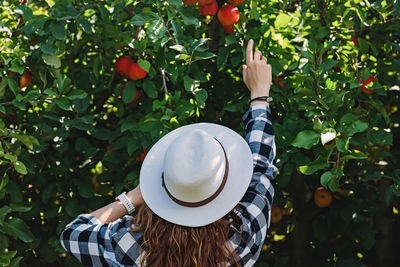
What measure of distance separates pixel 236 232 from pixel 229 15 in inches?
35.4

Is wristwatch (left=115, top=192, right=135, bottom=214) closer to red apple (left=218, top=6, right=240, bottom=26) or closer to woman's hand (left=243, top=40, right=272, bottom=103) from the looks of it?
woman's hand (left=243, top=40, right=272, bottom=103)

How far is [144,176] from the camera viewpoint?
52.8 inches

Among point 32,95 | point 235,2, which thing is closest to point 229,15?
point 235,2

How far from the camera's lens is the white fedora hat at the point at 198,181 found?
1191mm

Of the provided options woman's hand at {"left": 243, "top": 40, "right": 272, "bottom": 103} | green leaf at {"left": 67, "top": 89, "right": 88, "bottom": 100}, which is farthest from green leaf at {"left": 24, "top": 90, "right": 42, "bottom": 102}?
woman's hand at {"left": 243, "top": 40, "right": 272, "bottom": 103}

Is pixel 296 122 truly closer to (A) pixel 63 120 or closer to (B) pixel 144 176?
(B) pixel 144 176

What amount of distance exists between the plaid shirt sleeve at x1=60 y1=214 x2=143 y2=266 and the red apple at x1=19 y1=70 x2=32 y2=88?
0.89 meters

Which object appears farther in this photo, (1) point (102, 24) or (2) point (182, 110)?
(1) point (102, 24)

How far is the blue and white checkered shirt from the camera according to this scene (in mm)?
1253

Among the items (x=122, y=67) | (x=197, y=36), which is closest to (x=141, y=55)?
(x=122, y=67)

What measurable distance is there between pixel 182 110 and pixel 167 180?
1.78 feet

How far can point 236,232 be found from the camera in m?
1.25

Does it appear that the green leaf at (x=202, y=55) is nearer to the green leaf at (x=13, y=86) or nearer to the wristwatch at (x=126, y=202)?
the wristwatch at (x=126, y=202)

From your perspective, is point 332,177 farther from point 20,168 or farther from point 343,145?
point 20,168
